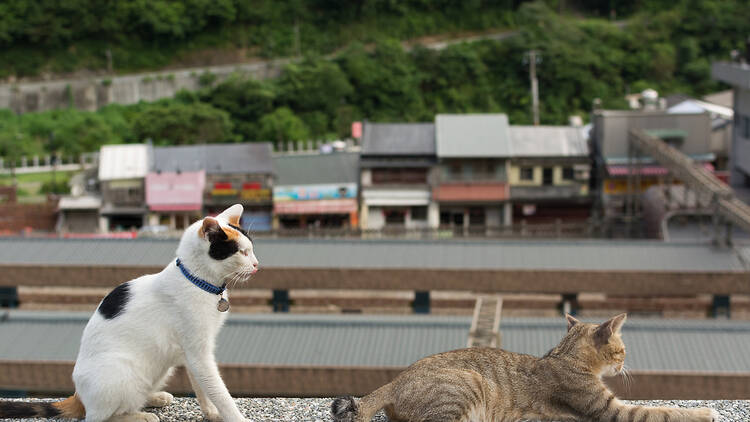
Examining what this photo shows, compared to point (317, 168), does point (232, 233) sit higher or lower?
higher

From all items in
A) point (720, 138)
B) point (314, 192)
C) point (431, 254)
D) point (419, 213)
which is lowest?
point (419, 213)

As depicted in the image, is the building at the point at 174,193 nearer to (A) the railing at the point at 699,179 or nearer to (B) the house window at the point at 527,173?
(B) the house window at the point at 527,173

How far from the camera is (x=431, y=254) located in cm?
2233

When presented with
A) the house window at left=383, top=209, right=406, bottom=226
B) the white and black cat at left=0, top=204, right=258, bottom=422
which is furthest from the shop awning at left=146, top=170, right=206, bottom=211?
the white and black cat at left=0, top=204, right=258, bottom=422

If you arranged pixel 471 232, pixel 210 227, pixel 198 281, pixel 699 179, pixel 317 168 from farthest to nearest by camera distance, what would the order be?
pixel 317 168
pixel 471 232
pixel 699 179
pixel 198 281
pixel 210 227

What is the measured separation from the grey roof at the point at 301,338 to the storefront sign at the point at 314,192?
2062 centimetres

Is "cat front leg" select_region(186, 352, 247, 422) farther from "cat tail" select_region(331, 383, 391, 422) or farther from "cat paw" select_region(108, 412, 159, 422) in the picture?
"cat tail" select_region(331, 383, 391, 422)

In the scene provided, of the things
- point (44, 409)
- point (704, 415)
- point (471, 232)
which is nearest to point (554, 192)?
point (471, 232)

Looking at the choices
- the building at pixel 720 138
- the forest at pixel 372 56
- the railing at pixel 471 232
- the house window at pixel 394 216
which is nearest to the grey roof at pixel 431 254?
the railing at pixel 471 232

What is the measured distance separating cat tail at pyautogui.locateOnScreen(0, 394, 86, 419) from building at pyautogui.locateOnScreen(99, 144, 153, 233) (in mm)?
32337

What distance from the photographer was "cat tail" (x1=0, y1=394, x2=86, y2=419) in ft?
21.7

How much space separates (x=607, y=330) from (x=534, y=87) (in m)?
46.8

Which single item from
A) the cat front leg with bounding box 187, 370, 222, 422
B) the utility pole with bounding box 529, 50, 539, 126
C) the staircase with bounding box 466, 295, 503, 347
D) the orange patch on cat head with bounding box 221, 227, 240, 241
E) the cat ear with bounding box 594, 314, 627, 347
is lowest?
the staircase with bounding box 466, 295, 503, 347

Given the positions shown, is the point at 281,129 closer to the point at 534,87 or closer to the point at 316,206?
the point at 316,206
